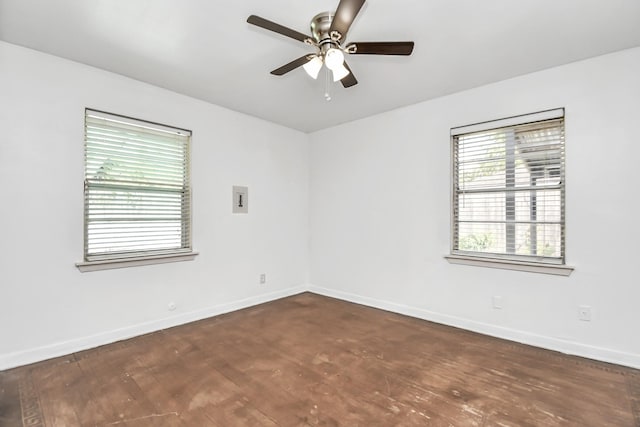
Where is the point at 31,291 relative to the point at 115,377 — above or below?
above

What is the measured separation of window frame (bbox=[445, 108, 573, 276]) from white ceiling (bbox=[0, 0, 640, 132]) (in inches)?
17.1

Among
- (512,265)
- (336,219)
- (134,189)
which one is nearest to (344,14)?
(134,189)

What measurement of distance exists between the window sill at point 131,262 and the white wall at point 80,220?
59 millimetres

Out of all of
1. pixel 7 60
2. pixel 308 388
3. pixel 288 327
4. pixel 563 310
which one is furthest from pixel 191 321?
pixel 563 310

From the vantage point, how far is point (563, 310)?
2.79 m

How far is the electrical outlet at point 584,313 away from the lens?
2686mm

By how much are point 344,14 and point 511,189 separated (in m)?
2.42

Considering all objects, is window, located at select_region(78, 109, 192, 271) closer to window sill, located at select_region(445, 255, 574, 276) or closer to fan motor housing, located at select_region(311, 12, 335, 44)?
fan motor housing, located at select_region(311, 12, 335, 44)

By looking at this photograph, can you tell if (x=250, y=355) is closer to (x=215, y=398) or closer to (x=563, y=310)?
(x=215, y=398)

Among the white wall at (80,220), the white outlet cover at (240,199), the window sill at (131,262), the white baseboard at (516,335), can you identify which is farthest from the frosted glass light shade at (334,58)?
the white baseboard at (516,335)

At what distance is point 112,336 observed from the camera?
9.69 ft

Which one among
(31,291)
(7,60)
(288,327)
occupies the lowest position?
(288,327)

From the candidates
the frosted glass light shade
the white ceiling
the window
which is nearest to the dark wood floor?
the window

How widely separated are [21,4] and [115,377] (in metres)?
2.68
